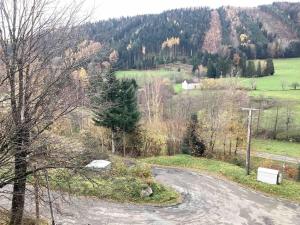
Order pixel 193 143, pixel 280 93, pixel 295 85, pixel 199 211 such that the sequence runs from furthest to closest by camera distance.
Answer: pixel 295 85 < pixel 280 93 < pixel 193 143 < pixel 199 211

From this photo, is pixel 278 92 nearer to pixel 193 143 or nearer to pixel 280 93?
pixel 280 93

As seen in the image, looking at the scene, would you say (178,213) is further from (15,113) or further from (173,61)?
(173,61)

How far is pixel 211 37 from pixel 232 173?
321 ft

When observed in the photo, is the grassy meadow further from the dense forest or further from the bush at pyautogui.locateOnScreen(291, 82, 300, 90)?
the dense forest

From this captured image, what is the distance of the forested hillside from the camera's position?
4173 inches

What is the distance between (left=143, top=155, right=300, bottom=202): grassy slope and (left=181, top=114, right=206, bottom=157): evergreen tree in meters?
1.84

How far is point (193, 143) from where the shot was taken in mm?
40312

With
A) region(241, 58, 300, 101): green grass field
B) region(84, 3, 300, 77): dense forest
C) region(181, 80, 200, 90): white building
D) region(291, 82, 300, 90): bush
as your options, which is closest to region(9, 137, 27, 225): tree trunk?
region(241, 58, 300, 101): green grass field

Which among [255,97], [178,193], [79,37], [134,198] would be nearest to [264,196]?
[178,193]

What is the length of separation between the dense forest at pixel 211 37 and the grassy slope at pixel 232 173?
52.3 meters

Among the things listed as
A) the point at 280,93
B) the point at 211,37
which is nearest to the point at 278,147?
the point at 280,93

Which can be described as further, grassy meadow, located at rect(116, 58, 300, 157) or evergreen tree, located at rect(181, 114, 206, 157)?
grassy meadow, located at rect(116, 58, 300, 157)

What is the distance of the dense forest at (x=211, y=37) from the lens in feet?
328

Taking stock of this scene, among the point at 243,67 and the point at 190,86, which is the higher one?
the point at 243,67
